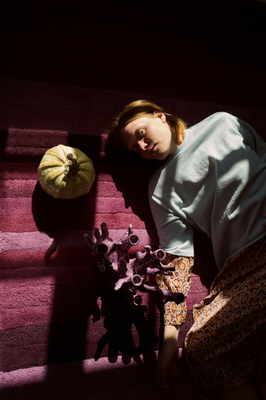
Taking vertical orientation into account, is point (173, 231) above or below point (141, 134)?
below

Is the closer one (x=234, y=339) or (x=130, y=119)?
(x=234, y=339)

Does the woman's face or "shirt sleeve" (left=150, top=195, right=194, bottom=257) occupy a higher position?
the woman's face

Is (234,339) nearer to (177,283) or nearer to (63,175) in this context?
(177,283)

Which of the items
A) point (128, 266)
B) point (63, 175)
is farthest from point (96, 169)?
point (128, 266)

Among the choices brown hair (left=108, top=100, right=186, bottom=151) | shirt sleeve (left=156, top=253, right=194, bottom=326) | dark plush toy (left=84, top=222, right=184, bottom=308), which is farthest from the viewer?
brown hair (left=108, top=100, right=186, bottom=151)

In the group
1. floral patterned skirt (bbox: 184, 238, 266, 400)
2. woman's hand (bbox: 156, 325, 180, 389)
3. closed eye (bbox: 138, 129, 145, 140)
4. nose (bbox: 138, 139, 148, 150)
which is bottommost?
woman's hand (bbox: 156, 325, 180, 389)

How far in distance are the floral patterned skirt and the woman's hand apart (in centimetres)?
6

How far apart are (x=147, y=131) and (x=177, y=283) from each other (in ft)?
2.08

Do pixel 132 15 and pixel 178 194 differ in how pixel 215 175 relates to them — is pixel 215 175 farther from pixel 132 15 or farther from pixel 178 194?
pixel 132 15

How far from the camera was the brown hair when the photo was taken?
4.13ft

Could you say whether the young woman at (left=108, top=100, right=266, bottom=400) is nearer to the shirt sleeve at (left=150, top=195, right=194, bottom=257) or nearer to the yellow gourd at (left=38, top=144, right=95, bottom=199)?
the shirt sleeve at (left=150, top=195, right=194, bottom=257)

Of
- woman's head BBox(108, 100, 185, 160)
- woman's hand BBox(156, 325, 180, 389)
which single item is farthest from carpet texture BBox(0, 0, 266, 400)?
woman's head BBox(108, 100, 185, 160)

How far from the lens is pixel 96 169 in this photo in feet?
4.55

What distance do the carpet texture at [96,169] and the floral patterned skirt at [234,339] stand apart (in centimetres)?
12
